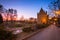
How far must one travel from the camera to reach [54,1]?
32.6 m

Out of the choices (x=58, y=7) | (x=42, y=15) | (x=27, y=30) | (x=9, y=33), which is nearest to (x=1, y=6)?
(x=9, y=33)

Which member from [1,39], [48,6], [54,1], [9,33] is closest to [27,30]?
[9,33]

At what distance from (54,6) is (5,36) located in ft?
89.8

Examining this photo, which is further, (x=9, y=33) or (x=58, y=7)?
(x=58, y=7)

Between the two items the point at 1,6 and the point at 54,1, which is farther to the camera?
the point at 54,1

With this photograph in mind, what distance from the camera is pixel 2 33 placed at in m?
8.78

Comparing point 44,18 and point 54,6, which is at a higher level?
point 54,6

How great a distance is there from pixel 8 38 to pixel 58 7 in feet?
89.8

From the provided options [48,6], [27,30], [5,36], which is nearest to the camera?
[5,36]

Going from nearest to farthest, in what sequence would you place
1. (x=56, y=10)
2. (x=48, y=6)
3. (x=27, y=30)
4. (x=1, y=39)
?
(x=1, y=39) → (x=27, y=30) → (x=56, y=10) → (x=48, y=6)

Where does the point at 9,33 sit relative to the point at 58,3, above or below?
below

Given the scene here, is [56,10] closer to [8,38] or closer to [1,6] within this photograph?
[1,6]

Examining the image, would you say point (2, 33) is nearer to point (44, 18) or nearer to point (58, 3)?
point (58, 3)

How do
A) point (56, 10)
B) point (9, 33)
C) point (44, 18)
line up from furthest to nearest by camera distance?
point (44, 18) < point (56, 10) < point (9, 33)
